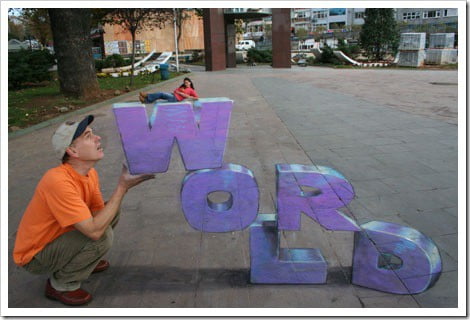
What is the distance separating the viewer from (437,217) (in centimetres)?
371

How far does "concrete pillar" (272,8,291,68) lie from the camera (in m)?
26.6

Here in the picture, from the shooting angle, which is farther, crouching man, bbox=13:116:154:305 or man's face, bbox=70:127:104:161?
man's face, bbox=70:127:104:161

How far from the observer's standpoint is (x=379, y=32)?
104 feet

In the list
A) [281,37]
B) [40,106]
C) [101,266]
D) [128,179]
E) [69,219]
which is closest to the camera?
[69,219]

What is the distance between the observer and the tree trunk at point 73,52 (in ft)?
37.1

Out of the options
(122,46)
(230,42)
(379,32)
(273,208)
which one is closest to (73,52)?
(273,208)

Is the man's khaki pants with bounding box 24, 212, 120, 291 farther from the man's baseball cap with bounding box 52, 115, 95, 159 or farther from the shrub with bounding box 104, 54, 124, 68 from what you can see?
the shrub with bounding box 104, 54, 124, 68

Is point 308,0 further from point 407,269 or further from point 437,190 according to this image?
point 437,190

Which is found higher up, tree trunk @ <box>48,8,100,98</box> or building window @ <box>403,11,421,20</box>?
building window @ <box>403,11,421,20</box>

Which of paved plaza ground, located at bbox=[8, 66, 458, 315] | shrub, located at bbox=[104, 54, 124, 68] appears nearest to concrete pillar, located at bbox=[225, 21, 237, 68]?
shrub, located at bbox=[104, 54, 124, 68]

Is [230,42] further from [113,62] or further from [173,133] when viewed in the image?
[173,133]

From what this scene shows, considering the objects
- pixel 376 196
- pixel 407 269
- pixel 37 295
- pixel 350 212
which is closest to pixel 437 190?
pixel 376 196

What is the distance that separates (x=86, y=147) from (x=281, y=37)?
26.8 meters

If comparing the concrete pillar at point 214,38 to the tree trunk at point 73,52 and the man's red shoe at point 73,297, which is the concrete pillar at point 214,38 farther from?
the man's red shoe at point 73,297
